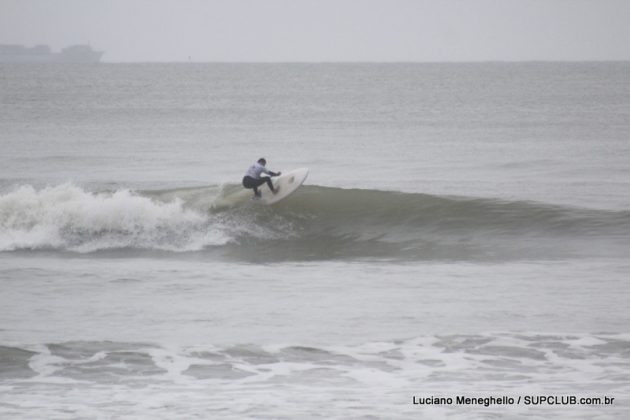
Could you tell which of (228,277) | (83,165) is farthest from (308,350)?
(83,165)

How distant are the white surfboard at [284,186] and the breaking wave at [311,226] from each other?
339 millimetres

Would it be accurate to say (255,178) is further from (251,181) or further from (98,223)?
(98,223)

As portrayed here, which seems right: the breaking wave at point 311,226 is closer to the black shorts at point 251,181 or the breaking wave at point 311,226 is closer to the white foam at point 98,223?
the white foam at point 98,223

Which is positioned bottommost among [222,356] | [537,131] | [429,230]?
[222,356]

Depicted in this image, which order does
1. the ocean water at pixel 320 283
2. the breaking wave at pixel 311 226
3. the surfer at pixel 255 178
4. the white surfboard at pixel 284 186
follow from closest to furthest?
the ocean water at pixel 320 283
the breaking wave at pixel 311 226
the surfer at pixel 255 178
the white surfboard at pixel 284 186

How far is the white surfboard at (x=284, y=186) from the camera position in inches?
867

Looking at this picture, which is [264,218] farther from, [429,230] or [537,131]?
[537,131]

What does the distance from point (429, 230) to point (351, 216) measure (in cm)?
241

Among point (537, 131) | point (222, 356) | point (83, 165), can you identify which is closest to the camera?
point (222, 356)

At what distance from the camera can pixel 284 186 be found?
22.1 m

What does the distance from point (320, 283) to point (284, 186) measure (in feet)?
21.0

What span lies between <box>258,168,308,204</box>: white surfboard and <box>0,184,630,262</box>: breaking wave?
1.11ft

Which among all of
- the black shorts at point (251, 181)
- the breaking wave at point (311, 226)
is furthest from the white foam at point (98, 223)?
the black shorts at point (251, 181)

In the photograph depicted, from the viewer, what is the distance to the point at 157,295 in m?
15.0
